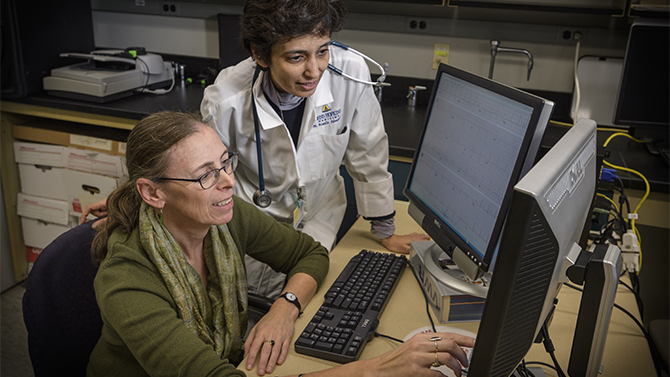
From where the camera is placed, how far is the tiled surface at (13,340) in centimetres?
202

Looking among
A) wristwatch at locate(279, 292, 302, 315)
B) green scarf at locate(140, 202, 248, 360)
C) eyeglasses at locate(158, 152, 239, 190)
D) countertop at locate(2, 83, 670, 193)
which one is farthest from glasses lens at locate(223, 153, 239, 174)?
countertop at locate(2, 83, 670, 193)

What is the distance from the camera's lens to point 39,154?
240 centimetres

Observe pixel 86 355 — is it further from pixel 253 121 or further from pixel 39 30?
pixel 39 30

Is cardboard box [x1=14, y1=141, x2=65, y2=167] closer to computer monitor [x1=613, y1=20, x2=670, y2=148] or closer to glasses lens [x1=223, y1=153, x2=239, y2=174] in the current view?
glasses lens [x1=223, y1=153, x2=239, y2=174]

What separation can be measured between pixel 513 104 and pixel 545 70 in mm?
1657

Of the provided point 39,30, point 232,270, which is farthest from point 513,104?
point 39,30

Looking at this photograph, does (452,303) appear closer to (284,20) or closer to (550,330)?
(550,330)

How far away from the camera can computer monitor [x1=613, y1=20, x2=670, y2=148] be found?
6.12 feet

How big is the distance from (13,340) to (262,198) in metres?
1.45

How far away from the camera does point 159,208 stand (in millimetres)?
1061

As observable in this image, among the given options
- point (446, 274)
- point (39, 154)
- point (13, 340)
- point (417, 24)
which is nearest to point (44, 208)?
point (39, 154)

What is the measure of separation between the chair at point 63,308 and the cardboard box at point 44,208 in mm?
1517

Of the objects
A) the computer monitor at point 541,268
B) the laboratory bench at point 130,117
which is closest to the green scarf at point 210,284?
the computer monitor at point 541,268

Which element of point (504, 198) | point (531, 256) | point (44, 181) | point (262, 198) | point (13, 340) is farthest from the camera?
point (44, 181)
